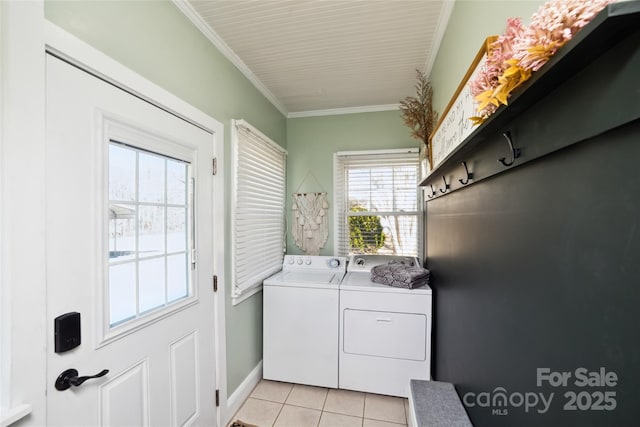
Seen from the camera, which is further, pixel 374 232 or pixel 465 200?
pixel 374 232

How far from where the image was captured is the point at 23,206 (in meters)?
0.81

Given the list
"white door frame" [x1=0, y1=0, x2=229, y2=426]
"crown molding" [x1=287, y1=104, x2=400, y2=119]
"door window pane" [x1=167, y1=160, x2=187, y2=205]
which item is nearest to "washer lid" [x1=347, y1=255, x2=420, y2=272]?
"crown molding" [x1=287, y1=104, x2=400, y2=119]

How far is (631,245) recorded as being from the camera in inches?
15.2

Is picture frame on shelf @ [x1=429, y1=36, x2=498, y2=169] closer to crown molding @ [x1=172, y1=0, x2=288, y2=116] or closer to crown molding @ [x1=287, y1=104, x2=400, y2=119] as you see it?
crown molding @ [x1=287, y1=104, x2=400, y2=119]

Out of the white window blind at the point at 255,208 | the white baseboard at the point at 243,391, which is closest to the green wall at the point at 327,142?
the white window blind at the point at 255,208

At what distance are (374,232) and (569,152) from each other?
244 centimetres

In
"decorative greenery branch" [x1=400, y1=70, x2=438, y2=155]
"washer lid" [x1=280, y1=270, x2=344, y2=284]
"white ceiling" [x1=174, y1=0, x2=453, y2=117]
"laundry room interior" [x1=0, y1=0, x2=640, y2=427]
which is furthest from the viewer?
"washer lid" [x1=280, y1=270, x2=344, y2=284]

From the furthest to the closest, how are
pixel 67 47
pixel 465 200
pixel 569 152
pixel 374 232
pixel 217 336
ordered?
pixel 374 232
pixel 217 336
pixel 465 200
pixel 67 47
pixel 569 152

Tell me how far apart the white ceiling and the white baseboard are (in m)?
Answer: 2.51

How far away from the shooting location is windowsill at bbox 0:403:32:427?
75 centimetres

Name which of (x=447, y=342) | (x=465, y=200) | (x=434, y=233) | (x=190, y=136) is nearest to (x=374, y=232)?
(x=434, y=233)

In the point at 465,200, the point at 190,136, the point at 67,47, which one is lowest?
the point at 465,200

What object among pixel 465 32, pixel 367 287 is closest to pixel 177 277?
pixel 367 287

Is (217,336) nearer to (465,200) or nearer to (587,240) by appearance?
(465,200)
